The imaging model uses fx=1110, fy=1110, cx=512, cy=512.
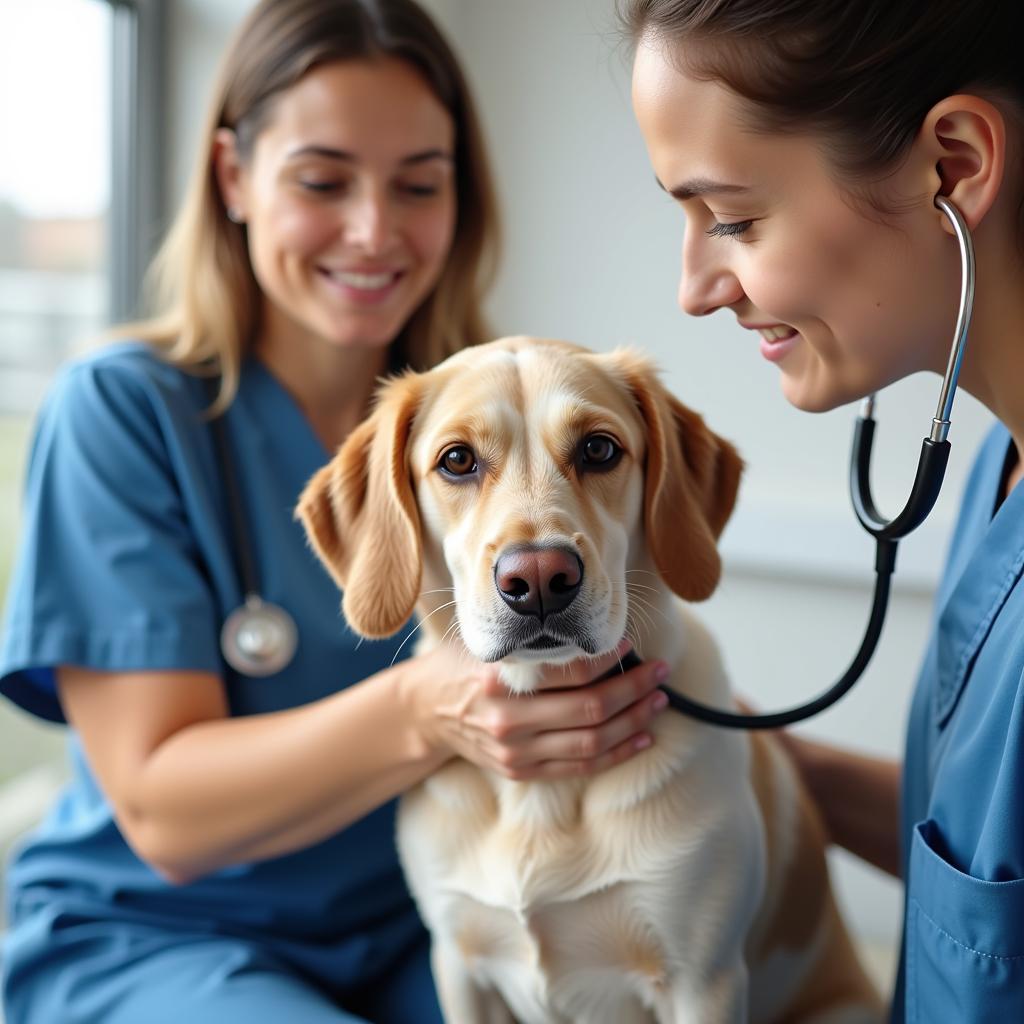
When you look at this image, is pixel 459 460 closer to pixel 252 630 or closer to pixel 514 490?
pixel 514 490

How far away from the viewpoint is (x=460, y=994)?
1.12 metres

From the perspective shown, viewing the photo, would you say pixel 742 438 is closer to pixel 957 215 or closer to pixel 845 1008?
pixel 845 1008

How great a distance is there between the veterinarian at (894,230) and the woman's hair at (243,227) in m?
0.57

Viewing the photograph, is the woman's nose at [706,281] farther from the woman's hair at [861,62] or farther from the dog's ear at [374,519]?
the dog's ear at [374,519]

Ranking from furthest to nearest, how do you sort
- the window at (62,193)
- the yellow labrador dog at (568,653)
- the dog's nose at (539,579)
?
the window at (62,193)
the yellow labrador dog at (568,653)
the dog's nose at (539,579)

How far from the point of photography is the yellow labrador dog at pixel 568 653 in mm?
1000

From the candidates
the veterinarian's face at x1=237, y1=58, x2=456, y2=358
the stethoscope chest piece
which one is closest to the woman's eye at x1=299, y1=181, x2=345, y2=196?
the veterinarian's face at x1=237, y1=58, x2=456, y2=358

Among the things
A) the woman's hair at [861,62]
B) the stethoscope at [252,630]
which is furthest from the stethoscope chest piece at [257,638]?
the woman's hair at [861,62]

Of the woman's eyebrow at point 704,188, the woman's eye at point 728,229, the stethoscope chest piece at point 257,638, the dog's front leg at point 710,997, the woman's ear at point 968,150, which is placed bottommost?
the dog's front leg at point 710,997

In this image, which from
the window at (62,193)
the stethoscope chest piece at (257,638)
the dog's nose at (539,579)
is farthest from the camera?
the window at (62,193)

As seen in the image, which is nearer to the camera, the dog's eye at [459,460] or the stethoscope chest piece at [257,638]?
the dog's eye at [459,460]

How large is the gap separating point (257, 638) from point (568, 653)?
1.56 feet

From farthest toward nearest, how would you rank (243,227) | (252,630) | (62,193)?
(62,193), (243,227), (252,630)

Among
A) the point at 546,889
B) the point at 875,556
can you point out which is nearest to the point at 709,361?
the point at 875,556
